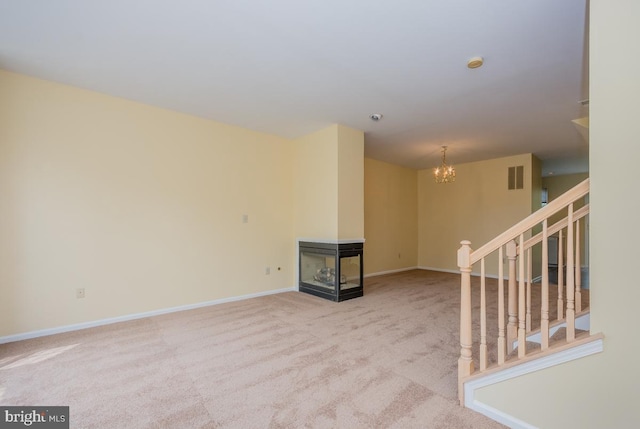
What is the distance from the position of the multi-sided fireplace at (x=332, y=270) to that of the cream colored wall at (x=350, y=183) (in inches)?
9.8

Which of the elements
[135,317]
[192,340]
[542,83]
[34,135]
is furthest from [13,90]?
[542,83]

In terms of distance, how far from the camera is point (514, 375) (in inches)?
65.0

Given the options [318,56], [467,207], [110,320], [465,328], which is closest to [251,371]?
[465,328]

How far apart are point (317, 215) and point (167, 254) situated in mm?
2226

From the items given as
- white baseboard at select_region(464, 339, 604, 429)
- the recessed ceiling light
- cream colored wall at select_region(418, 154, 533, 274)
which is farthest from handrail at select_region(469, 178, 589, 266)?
cream colored wall at select_region(418, 154, 533, 274)

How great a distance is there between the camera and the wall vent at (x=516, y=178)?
619 cm

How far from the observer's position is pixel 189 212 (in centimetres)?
409

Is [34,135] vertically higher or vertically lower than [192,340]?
higher

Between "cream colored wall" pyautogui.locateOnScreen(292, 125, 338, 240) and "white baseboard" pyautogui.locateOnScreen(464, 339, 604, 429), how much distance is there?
2.84 metres

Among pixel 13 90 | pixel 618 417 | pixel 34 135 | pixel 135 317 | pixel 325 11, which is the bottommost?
pixel 135 317

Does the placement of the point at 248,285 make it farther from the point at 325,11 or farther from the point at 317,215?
the point at 325,11

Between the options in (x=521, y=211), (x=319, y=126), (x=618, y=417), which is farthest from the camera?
(x=521, y=211)

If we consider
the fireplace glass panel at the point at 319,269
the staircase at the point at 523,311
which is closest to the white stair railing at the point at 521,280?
the staircase at the point at 523,311

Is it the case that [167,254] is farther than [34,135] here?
Yes
